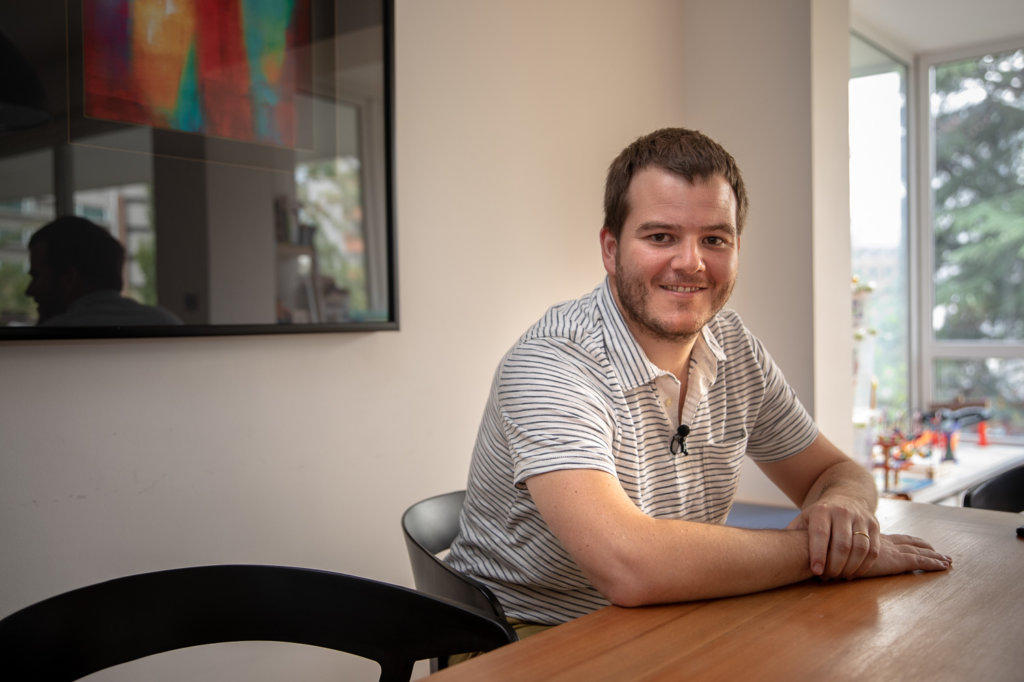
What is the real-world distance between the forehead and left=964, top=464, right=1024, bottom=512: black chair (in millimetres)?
873

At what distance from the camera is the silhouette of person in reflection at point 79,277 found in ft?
5.01

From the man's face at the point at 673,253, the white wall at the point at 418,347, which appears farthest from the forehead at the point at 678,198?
the white wall at the point at 418,347

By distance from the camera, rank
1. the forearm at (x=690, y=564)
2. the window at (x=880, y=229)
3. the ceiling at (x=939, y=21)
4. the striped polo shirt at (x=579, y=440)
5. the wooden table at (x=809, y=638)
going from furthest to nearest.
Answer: the window at (x=880, y=229) → the ceiling at (x=939, y=21) → the striped polo shirt at (x=579, y=440) → the forearm at (x=690, y=564) → the wooden table at (x=809, y=638)

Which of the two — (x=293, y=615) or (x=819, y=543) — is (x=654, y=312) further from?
(x=293, y=615)

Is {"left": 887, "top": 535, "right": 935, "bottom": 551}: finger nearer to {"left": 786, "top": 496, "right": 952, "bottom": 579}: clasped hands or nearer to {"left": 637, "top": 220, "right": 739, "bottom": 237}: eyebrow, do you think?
{"left": 786, "top": 496, "right": 952, "bottom": 579}: clasped hands

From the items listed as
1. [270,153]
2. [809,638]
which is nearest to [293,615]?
[809,638]

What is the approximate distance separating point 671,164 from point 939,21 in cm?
339

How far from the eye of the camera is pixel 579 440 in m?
1.29

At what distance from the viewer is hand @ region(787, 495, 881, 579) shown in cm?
123

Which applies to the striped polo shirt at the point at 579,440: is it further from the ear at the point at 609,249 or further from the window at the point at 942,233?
the window at the point at 942,233

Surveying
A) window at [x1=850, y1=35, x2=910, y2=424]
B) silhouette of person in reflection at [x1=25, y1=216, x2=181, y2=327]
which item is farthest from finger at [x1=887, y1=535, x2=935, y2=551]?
window at [x1=850, y1=35, x2=910, y2=424]

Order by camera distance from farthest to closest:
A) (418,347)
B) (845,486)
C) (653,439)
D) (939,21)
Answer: (939,21), (418,347), (845,486), (653,439)

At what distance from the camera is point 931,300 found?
4625mm

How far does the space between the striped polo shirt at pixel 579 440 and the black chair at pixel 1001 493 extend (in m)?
0.58
